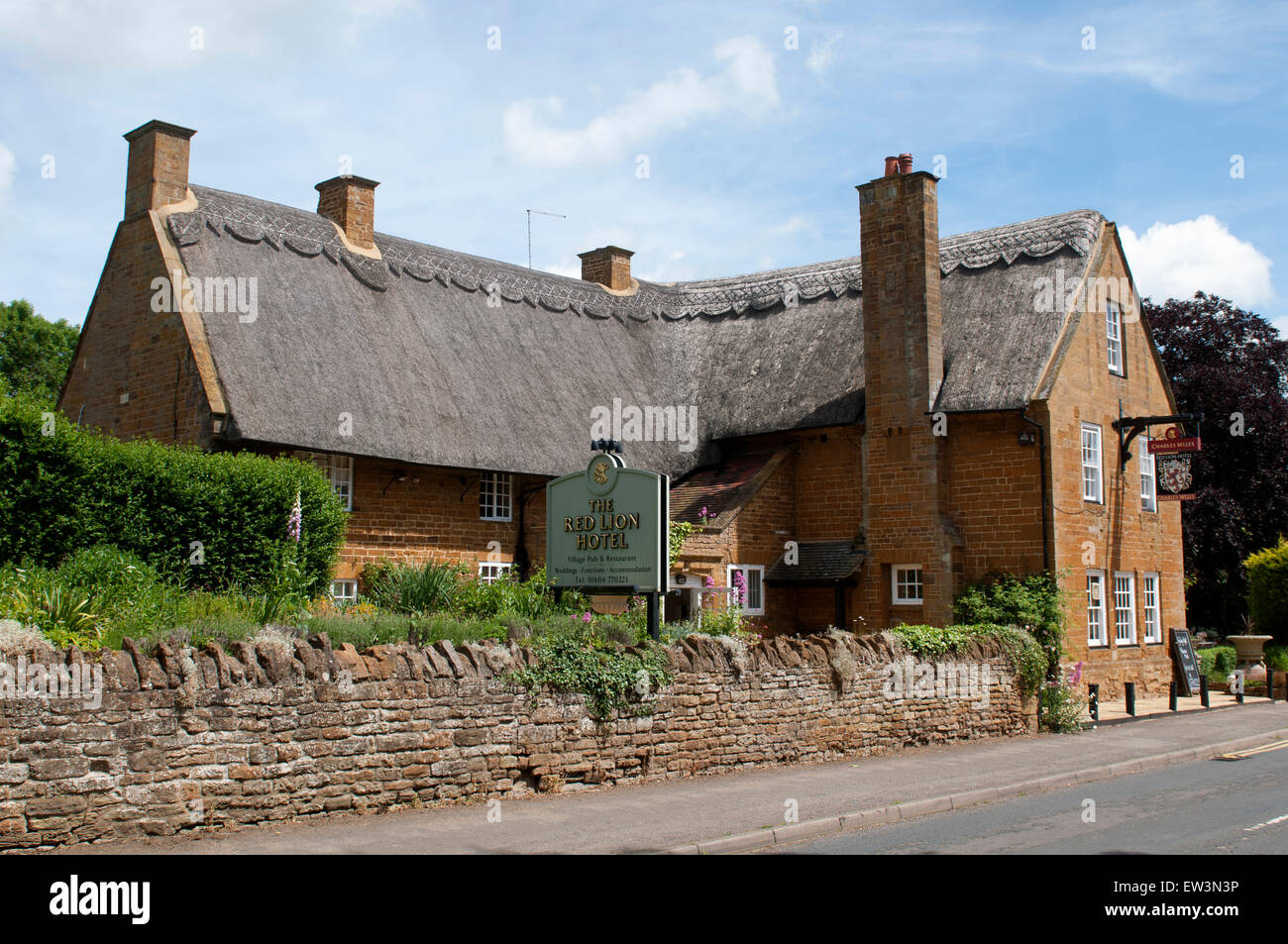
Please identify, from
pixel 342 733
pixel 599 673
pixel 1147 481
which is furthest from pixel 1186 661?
pixel 342 733

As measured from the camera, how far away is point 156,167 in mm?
21125

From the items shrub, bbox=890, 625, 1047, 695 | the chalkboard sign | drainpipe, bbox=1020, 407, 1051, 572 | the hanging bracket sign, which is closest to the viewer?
shrub, bbox=890, 625, 1047, 695

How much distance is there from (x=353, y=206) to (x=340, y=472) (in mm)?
7407

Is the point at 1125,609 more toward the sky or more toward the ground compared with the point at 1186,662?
more toward the sky

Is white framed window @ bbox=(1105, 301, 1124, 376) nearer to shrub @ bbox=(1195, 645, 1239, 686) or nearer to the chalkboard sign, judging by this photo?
the chalkboard sign


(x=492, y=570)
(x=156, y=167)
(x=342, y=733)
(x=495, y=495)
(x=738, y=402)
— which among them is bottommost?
(x=342, y=733)

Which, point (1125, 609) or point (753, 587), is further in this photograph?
point (753, 587)

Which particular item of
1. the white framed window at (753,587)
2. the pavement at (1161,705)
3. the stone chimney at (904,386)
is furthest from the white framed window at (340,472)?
the pavement at (1161,705)

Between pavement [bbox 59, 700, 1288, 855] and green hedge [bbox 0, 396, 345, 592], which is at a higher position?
green hedge [bbox 0, 396, 345, 592]

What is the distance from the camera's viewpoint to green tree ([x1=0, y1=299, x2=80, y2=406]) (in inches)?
1655

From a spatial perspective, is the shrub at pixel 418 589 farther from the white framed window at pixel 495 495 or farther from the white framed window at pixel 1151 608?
the white framed window at pixel 1151 608

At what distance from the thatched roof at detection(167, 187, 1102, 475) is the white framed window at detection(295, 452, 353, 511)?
79 centimetres

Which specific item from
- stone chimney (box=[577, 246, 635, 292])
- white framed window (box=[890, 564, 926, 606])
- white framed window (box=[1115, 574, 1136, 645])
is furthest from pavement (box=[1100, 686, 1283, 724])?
stone chimney (box=[577, 246, 635, 292])

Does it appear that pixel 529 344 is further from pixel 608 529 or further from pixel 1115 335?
pixel 1115 335
